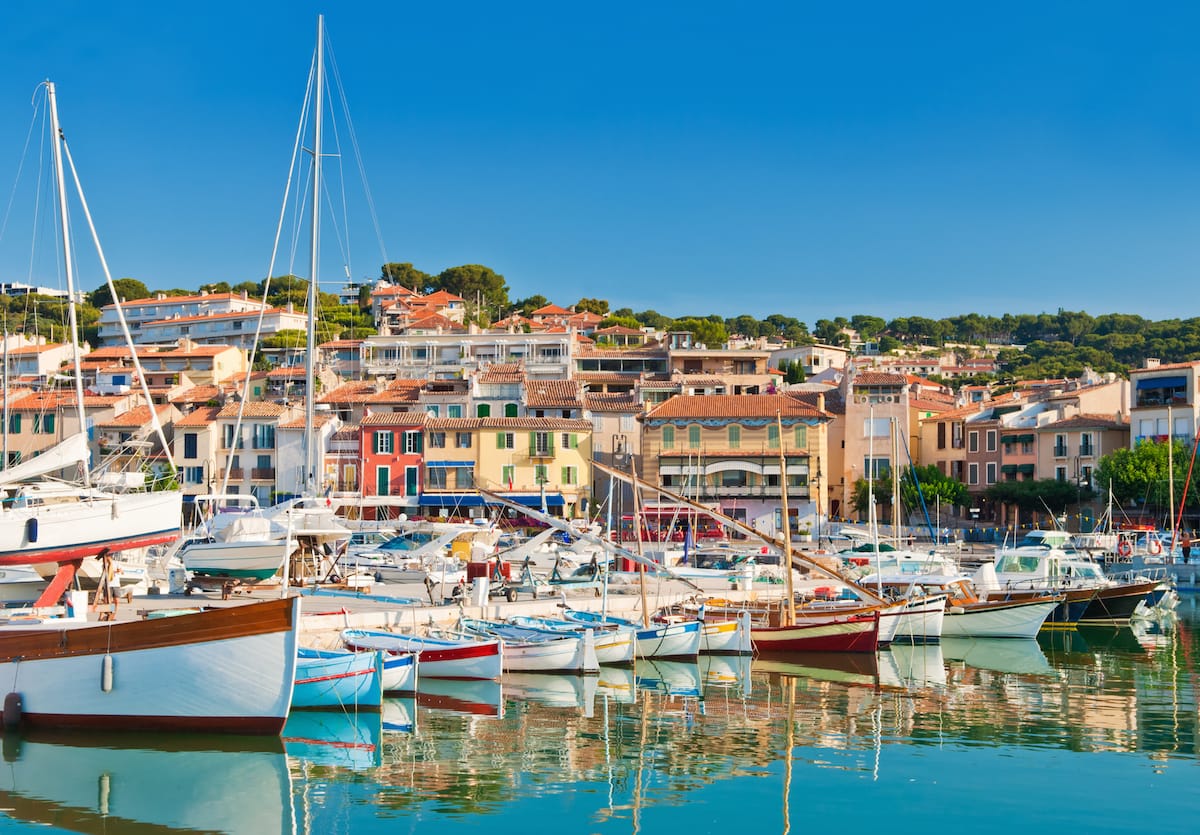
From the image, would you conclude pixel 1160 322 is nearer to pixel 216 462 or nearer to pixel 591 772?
pixel 216 462

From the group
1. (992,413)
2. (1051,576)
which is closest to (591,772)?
(1051,576)

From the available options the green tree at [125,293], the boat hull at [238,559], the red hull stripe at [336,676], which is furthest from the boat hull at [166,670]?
the green tree at [125,293]

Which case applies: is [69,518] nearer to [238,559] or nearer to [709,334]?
[238,559]

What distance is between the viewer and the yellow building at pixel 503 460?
73.2 metres

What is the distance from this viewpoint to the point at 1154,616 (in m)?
46.3

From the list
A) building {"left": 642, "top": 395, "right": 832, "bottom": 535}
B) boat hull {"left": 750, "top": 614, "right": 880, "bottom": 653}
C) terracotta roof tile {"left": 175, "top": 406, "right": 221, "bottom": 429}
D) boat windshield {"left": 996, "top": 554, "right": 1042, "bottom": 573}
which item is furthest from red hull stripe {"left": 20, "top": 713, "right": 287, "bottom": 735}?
terracotta roof tile {"left": 175, "top": 406, "right": 221, "bottom": 429}

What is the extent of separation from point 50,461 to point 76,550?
2182mm

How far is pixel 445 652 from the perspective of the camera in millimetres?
27188

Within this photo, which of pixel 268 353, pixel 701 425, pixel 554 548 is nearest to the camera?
pixel 554 548

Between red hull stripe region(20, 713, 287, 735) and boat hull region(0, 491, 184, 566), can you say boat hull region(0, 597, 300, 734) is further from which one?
boat hull region(0, 491, 184, 566)

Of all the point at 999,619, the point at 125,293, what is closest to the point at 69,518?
the point at 999,619

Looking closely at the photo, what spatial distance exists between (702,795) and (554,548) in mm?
32284

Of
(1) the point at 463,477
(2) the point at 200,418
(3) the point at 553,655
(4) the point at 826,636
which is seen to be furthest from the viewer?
(2) the point at 200,418

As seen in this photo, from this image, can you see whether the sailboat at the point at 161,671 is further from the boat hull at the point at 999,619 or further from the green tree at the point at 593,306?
the green tree at the point at 593,306
